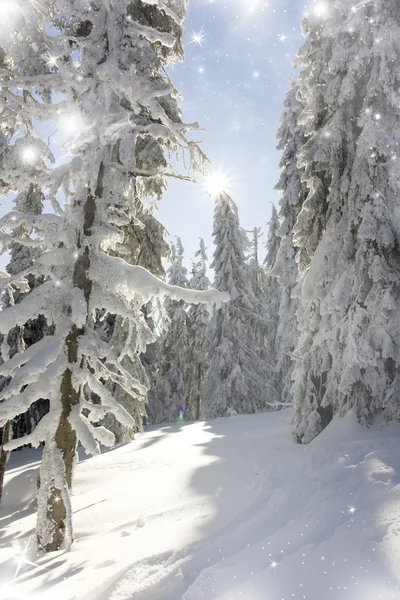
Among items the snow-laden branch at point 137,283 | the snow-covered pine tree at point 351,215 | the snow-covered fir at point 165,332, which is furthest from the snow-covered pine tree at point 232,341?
the snow-laden branch at point 137,283

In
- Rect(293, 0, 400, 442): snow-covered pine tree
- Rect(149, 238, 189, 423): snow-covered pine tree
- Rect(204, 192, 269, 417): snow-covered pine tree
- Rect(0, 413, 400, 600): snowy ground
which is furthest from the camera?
Rect(149, 238, 189, 423): snow-covered pine tree

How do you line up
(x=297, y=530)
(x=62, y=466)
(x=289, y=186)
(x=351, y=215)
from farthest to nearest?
(x=289, y=186), (x=351, y=215), (x=62, y=466), (x=297, y=530)

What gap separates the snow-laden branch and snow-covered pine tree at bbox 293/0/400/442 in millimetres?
3729

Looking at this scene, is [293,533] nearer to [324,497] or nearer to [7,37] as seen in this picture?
[324,497]

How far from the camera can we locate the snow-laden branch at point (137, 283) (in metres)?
5.68

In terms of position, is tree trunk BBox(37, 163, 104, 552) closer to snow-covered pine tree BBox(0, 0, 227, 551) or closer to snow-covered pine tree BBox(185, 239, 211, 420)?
snow-covered pine tree BBox(0, 0, 227, 551)

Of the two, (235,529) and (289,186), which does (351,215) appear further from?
(289,186)

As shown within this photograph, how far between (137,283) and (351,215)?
535 cm

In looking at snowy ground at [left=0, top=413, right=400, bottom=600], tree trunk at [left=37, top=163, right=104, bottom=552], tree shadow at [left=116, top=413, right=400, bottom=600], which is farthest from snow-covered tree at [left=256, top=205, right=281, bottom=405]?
tree trunk at [left=37, top=163, right=104, bottom=552]

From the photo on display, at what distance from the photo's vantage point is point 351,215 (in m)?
8.59

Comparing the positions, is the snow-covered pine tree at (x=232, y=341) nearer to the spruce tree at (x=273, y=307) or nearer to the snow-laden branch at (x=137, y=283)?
the spruce tree at (x=273, y=307)

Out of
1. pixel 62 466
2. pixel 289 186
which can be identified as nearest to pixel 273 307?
pixel 289 186

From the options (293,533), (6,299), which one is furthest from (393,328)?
(6,299)

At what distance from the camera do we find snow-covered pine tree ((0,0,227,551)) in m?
5.17
